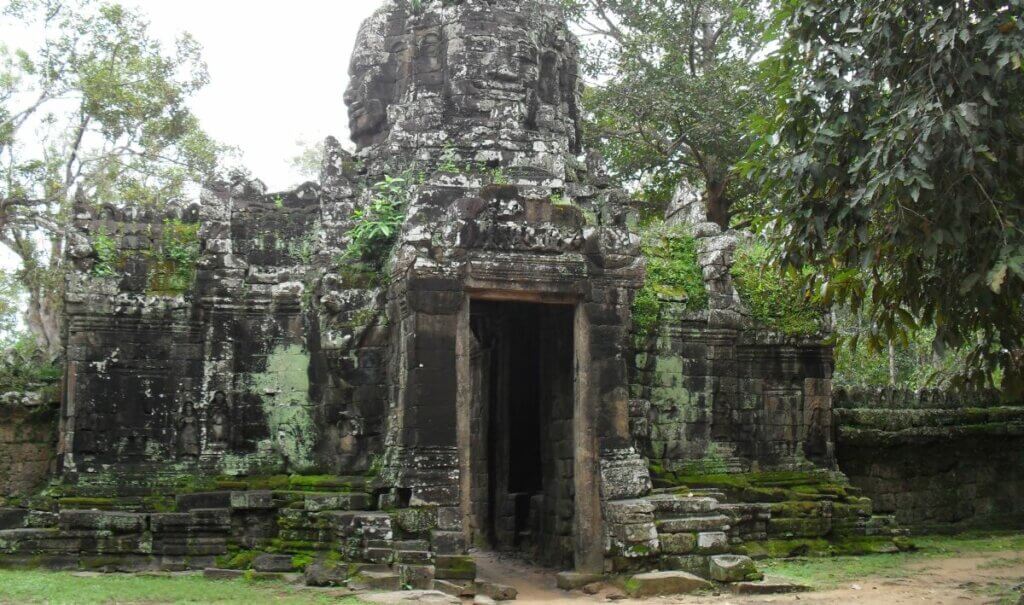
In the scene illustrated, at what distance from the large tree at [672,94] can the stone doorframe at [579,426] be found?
11017 millimetres

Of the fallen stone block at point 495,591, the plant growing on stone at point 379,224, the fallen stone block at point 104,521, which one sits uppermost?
the plant growing on stone at point 379,224

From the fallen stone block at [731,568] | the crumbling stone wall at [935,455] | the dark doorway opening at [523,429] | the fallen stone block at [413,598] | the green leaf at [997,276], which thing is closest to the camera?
the green leaf at [997,276]

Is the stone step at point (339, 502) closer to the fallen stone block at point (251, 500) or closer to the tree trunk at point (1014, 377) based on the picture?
the fallen stone block at point (251, 500)

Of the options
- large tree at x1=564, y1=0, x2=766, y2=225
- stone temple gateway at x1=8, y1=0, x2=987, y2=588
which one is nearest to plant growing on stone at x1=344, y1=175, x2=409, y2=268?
stone temple gateway at x1=8, y1=0, x2=987, y2=588

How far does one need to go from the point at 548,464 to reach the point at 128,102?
45.3 ft

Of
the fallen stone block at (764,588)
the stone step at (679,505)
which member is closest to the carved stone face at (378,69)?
the stone step at (679,505)

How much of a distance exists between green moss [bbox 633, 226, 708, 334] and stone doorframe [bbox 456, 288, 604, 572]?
226 cm

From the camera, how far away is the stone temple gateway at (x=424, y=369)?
11.3 metres

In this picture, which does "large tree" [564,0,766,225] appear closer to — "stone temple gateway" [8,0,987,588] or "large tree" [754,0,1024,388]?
"stone temple gateway" [8,0,987,588]

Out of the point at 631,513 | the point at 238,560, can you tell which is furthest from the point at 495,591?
the point at 238,560

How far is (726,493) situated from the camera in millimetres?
13938

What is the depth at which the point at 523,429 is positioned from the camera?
15453 millimetres

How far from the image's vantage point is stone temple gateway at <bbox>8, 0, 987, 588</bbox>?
11.3 meters

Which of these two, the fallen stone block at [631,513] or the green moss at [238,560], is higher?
the fallen stone block at [631,513]
